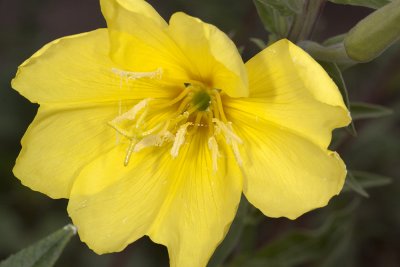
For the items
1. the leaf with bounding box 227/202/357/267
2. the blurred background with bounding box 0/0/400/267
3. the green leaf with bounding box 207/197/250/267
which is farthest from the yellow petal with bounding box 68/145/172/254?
the blurred background with bounding box 0/0/400/267

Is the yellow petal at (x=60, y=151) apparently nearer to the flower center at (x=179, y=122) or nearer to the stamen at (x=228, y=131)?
the flower center at (x=179, y=122)

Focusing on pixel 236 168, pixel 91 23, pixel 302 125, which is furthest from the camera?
pixel 91 23

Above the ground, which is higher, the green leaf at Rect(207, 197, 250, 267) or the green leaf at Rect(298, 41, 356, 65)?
the green leaf at Rect(298, 41, 356, 65)

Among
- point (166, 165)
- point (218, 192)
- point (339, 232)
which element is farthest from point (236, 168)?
point (339, 232)

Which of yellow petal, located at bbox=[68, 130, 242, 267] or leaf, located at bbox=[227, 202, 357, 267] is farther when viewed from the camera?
leaf, located at bbox=[227, 202, 357, 267]

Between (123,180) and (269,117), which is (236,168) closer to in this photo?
(269,117)

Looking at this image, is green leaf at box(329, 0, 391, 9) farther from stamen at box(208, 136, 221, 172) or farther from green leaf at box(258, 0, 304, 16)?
stamen at box(208, 136, 221, 172)

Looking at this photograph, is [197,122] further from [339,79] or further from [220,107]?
[339,79]
